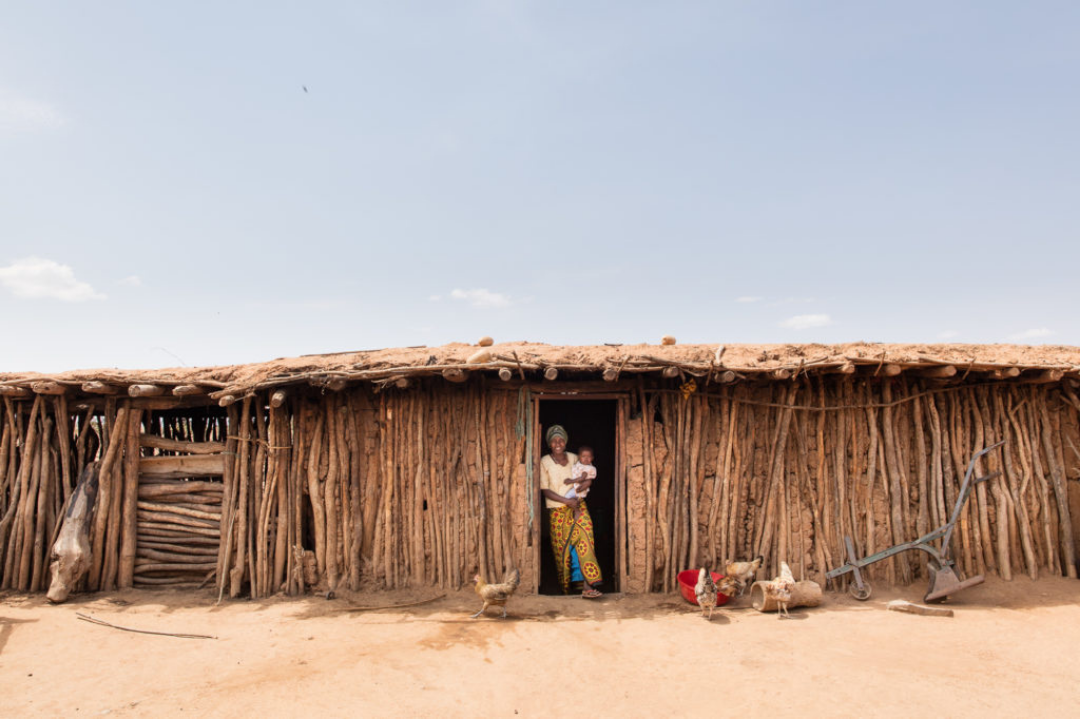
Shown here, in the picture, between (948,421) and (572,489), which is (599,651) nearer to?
(572,489)

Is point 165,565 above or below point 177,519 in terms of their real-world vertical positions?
below

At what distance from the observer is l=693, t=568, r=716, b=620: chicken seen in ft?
20.1

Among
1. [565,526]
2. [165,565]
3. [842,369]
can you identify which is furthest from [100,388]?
[842,369]

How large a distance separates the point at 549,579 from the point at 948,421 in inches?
190

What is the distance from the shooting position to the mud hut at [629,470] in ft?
23.0

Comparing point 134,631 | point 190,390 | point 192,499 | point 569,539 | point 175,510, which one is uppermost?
point 190,390

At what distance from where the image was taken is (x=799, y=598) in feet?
20.7

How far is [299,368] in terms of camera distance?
23.8 ft

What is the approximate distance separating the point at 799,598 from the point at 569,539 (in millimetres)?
2279

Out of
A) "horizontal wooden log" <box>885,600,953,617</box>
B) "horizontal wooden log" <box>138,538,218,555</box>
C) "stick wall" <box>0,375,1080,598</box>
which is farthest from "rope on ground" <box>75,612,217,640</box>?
"horizontal wooden log" <box>885,600,953,617</box>

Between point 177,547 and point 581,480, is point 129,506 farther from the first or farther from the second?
point 581,480

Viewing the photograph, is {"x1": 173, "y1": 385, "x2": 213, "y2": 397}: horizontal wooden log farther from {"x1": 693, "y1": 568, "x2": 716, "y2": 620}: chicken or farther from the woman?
{"x1": 693, "y1": 568, "x2": 716, "y2": 620}: chicken

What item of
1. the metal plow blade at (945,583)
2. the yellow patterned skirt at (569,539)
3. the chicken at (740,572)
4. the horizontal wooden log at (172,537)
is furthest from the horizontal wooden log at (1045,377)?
the horizontal wooden log at (172,537)

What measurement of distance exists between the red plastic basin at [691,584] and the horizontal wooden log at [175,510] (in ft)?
16.3
